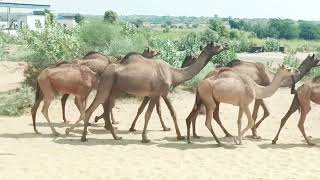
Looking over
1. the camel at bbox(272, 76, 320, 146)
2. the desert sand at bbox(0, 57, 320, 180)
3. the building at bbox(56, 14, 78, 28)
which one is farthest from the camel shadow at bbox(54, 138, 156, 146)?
the building at bbox(56, 14, 78, 28)

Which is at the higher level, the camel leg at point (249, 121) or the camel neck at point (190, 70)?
the camel neck at point (190, 70)

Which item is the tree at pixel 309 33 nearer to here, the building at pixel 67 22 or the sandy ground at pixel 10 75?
the building at pixel 67 22

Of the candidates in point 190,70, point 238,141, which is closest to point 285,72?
point 238,141

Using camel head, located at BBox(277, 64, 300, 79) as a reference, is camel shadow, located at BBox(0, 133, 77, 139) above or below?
below

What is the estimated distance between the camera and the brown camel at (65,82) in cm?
1227

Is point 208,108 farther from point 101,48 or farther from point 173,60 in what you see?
point 101,48

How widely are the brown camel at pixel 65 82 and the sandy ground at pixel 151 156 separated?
794 mm

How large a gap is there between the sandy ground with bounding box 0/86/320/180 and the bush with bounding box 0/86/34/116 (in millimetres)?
1272

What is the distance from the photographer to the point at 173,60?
23.4 metres

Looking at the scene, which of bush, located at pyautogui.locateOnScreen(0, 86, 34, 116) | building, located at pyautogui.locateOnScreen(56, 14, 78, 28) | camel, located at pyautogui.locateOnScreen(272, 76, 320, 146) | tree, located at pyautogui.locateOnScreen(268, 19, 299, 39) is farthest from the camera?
tree, located at pyautogui.locateOnScreen(268, 19, 299, 39)

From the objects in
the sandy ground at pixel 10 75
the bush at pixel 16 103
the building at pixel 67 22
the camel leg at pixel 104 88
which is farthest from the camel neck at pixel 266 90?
the building at pixel 67 22

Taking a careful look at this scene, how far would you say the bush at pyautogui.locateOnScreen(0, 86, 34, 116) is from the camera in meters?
15.6

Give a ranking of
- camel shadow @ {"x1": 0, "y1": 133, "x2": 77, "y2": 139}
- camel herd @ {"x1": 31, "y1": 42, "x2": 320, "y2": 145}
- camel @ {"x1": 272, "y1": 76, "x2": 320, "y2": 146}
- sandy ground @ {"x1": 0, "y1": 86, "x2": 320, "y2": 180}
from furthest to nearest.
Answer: camel shadow @ {"x1": 0, "y1": 133, "x2": 77, "y2": 139}, camel @ {"x1": 272, "y1": 76, "x2": 320, "y2": 146}, camel herd @ {"x1": 31, "y1": 42, "x2": 320, "y2": 145}, sandy ground @ {"x1": 0, "y1": 86, "x2": 320, "y2": 180}

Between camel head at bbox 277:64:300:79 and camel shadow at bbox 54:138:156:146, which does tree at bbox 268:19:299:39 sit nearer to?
camel head at bbox 277:64:300:79
